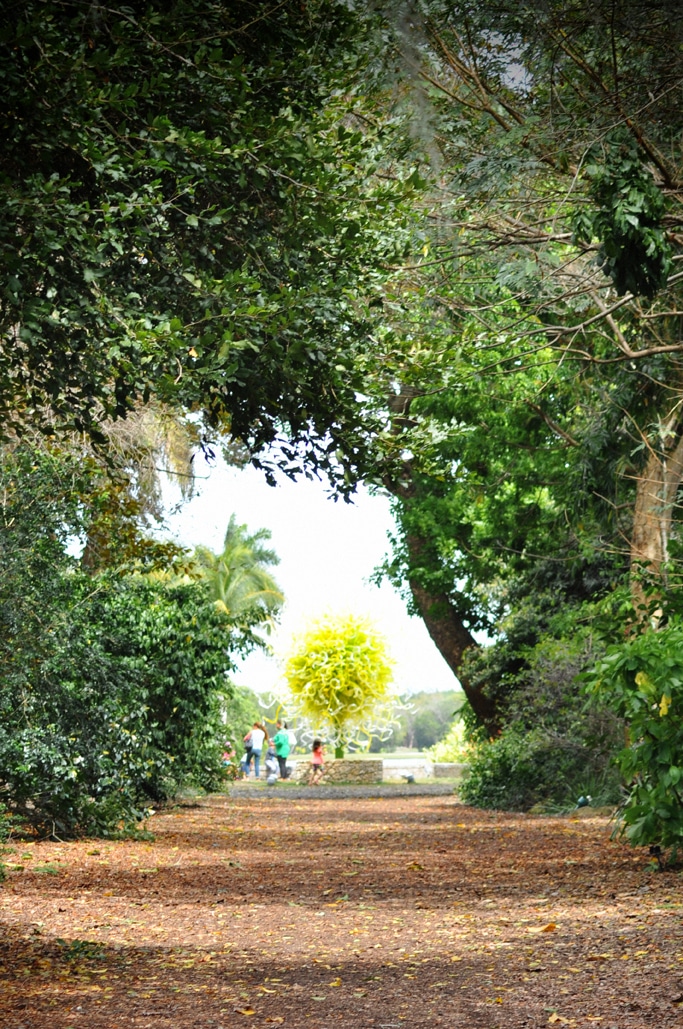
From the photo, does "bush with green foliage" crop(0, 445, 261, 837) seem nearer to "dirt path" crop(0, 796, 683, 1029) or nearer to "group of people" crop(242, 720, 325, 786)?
"dirt path" crop(0, 796, 683, 1029)

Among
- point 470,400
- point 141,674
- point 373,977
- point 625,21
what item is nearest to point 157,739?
point 141,674

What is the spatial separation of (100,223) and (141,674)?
7.67 meters

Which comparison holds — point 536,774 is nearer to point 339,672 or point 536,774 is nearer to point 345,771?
point 339,672

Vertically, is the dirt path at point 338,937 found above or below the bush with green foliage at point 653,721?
below

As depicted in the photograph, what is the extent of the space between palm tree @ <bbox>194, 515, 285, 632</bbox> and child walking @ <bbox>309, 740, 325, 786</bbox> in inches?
461

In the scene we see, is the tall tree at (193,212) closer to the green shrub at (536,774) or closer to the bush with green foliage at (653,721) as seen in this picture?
the bush with green foliage at (653,721)

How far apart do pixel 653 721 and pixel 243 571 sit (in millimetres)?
34707

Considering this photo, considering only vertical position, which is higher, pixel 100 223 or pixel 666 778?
pixel 100 223

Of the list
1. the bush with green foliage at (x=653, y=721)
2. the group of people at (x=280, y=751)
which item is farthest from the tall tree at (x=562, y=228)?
the group of people at (x=280, y=751)

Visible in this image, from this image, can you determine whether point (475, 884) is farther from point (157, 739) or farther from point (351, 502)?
point (157, 739)

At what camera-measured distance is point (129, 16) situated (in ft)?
16.7

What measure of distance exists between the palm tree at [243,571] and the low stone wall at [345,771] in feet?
35.9

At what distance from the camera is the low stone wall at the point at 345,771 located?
28188 mm

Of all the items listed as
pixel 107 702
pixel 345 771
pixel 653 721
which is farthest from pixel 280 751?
pixel 653 721
